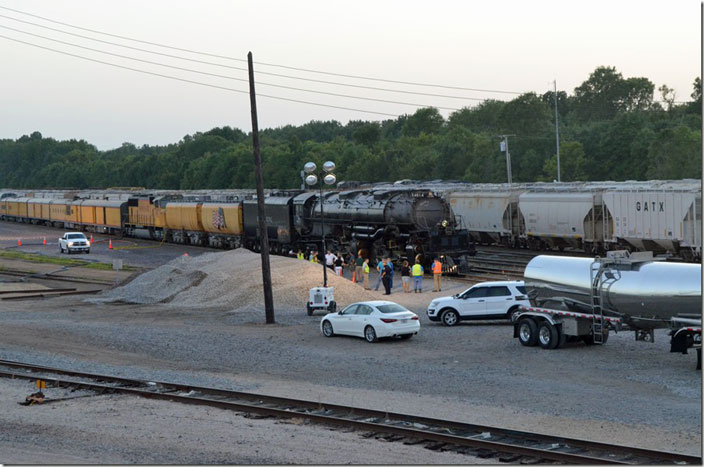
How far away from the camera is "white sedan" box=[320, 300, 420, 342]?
27.8 m

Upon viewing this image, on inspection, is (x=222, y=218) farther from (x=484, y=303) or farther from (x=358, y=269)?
(x=484, y=303)

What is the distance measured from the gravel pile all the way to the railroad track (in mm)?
16369

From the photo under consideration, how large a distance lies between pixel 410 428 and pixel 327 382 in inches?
241

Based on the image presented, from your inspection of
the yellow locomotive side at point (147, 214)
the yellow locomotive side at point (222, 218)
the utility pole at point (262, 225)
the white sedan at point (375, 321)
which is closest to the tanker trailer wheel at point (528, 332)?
the white sedan at point (375, 321)

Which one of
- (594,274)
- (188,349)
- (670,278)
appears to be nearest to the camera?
(670,278)

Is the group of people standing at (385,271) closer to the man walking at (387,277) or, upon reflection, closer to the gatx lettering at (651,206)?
the man walking at (387,277)

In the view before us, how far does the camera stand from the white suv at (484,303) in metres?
30.6

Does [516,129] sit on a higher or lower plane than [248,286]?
higher

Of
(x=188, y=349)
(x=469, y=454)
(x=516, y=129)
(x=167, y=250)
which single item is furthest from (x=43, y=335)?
(x=516, y=129)

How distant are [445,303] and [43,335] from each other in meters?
14.2

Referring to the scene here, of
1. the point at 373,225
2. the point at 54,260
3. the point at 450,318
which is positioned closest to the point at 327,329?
the point at 450,318

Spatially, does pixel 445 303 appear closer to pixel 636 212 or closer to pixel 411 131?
pixel 636 212

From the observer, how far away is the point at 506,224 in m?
57.0

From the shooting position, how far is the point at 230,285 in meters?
41.0
